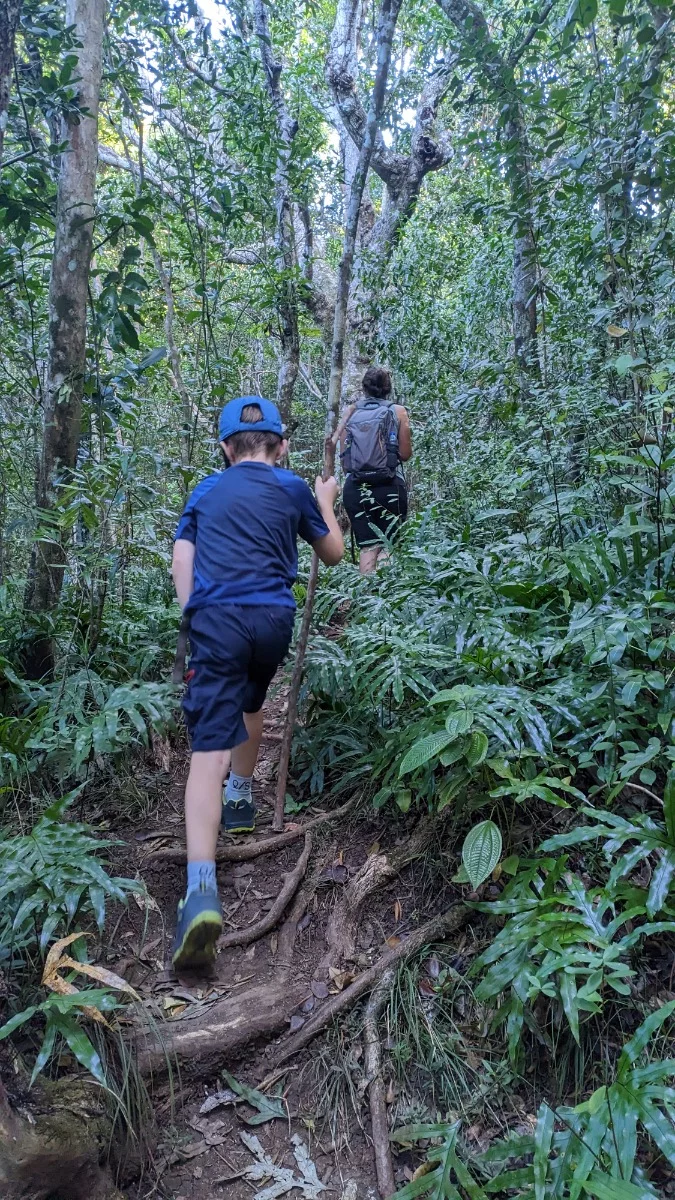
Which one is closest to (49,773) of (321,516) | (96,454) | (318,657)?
(318,657)

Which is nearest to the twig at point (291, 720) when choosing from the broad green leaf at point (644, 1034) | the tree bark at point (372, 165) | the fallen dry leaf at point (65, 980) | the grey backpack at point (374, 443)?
the fallen dry leaf at point (65, 980)

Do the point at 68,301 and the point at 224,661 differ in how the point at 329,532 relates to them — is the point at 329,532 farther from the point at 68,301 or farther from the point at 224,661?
the point at 68,301

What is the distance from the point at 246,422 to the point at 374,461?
2.99 m

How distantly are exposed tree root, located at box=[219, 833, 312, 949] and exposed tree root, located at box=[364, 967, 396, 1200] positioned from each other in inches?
23.4

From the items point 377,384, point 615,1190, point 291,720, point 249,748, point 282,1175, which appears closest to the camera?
point 615,1190

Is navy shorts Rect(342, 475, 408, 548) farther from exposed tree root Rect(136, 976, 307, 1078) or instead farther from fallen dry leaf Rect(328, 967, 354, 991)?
exposed tree root Rect(136, 976, 307, 1078)

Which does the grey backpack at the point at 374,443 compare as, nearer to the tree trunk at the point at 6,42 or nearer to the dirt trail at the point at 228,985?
the dirt trail at the point at 228,985

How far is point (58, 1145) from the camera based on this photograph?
202cm

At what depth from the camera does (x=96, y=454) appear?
207 inches

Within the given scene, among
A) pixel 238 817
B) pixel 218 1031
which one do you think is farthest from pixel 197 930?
pixel 238 817

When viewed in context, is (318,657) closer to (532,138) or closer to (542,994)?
(542,994)

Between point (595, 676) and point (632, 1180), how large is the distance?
1804 mm

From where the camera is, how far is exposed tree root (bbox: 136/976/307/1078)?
2.48m

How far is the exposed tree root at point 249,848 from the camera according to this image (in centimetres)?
339
